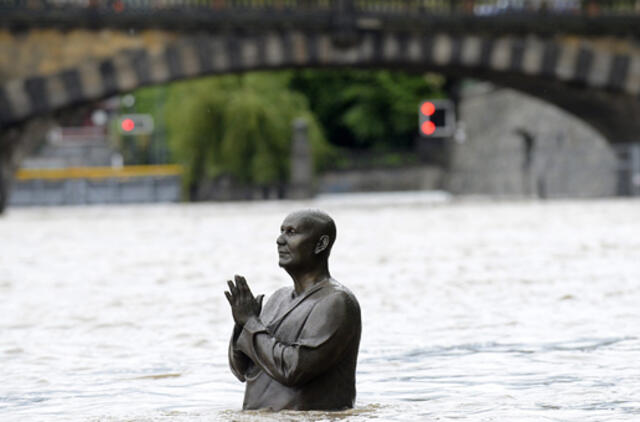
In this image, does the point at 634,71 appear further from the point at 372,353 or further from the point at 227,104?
the point at 372,353

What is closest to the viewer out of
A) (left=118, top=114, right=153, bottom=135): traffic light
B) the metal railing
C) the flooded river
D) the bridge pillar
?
the flooded river

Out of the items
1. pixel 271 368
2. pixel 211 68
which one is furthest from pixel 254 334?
pixel 211 68

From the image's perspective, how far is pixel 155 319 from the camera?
8742 millimetres

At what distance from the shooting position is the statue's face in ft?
16.4

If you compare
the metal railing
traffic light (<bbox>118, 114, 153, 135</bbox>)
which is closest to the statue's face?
the metal railing

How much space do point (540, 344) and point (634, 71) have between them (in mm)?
28324

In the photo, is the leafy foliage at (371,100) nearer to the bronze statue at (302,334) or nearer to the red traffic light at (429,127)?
the red traffic light at (429,127)

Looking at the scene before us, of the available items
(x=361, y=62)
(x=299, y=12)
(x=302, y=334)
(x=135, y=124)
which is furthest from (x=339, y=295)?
(x=135, y=124)

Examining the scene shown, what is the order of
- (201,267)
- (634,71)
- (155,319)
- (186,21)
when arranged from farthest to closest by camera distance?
1. (634,71)
2. (186,21)
3. (201,267)
4. (155,319)

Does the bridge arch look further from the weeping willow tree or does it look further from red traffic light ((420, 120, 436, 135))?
the weeping willow tree

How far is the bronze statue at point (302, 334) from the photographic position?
485 centimetres

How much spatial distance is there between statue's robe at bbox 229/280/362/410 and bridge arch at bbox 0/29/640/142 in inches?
1029

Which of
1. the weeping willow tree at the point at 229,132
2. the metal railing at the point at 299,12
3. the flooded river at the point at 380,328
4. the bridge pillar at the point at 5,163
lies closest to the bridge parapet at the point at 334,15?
the metal railing at the point at 299,12

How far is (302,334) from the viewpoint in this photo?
4898 mm
